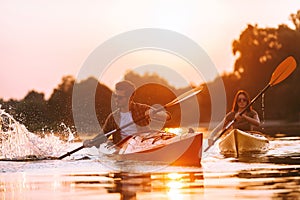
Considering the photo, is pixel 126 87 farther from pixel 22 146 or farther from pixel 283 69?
pixel 283 69

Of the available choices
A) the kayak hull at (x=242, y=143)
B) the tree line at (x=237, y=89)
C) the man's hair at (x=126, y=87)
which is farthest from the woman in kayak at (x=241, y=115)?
the tree line at (x=237, y=89)

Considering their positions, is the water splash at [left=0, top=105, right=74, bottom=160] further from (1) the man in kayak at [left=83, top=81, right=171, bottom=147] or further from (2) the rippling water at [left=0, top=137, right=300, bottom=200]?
→ (1) the man in kayak at [left=83, top=81, right=171, bottom=147]

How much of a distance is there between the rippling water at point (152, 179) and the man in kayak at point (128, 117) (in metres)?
0.59

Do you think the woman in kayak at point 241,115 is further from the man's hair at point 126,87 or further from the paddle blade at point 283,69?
the man's hair at point 126,87

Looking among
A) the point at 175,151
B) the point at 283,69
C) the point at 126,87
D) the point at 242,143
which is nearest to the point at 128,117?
the point at 126,87

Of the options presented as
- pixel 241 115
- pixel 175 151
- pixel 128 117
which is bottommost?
pixel 175 151

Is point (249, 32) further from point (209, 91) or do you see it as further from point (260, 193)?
point (260, 193)

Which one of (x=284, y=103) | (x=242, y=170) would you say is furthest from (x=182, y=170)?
(x=284, y=103)

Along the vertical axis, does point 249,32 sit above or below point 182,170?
above

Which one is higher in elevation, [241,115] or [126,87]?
[126,87]

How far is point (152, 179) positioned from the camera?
1308 centimetres

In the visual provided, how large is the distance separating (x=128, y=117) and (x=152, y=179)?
11.4 feet

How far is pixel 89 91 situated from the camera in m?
44.4

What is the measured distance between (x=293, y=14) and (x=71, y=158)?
44.8 m
